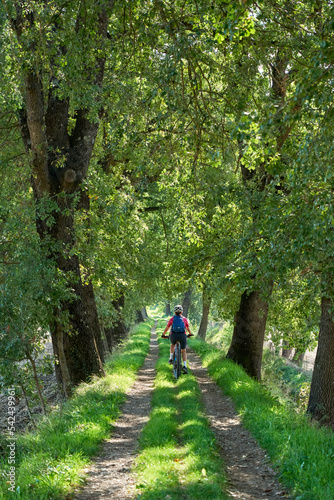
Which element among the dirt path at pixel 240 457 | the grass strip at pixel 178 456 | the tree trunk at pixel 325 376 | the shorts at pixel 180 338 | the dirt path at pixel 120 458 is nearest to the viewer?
the grass strip at pixel 178 456

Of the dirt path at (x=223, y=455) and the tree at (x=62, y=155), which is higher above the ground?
the tree at (x=62, y=155)

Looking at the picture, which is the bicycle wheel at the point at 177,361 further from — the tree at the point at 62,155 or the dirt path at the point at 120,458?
the tree at the point at 62,155

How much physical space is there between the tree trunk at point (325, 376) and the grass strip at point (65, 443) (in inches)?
168

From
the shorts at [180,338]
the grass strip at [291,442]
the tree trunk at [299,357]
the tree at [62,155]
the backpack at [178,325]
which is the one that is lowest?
the tree trunk at [299,357]

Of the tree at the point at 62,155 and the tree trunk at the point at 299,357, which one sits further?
the tree trunk at the point at 299,357

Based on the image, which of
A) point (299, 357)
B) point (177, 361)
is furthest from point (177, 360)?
point (299, 357)

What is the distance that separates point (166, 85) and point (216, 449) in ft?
17.3

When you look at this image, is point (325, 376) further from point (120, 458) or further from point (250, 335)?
point (120, 458)

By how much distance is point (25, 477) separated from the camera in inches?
223

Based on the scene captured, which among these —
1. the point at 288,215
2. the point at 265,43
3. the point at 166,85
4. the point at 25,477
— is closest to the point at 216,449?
the point at 25,477

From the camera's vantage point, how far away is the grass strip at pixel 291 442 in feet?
18.1

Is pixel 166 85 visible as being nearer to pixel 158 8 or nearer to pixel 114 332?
pixel 158 8

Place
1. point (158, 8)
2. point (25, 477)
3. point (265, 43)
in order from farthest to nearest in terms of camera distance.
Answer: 1. point (265, 43)
2. point (158, 8)
3. point (25, 477)

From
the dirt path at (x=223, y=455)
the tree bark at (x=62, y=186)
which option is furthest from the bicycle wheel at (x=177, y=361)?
the tree bark at (x=62, y=186)
